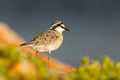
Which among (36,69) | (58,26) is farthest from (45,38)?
(36,69)

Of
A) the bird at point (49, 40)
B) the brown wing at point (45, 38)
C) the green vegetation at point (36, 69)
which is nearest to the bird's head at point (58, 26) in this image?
the bird at point (49, 40)

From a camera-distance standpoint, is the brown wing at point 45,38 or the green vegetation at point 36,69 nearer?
the green vegetation at point 36,69

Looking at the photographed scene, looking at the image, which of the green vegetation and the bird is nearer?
the green vegetation

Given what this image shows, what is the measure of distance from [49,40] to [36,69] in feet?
37.0

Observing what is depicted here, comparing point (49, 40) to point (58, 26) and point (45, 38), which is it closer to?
point (45, 38)

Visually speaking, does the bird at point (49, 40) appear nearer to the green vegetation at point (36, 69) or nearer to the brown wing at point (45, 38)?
the brown wing at point (45, 38)

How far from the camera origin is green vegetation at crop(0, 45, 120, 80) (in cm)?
1010

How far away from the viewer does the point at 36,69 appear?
10.4 meters

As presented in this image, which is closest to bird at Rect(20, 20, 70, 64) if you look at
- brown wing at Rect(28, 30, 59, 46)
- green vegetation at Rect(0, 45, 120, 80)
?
brown wing at Rect(28, 30, 59, 46)

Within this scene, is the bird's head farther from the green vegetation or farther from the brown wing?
the green vegetation

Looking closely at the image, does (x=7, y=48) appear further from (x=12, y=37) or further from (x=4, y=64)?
(x=12, y=37)

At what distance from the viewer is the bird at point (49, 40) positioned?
2106cm

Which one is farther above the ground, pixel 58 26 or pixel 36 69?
pixel 58 26

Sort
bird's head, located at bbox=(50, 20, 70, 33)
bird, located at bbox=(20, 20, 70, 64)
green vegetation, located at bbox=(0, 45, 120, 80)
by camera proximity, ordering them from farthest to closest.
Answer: bird's head, located at bbox=(50, 20, 70, 33) < bird, located at bbox=(20, 20, 70, 64) < green vegetation, located at bbox=(0, 45, 120, 80)
